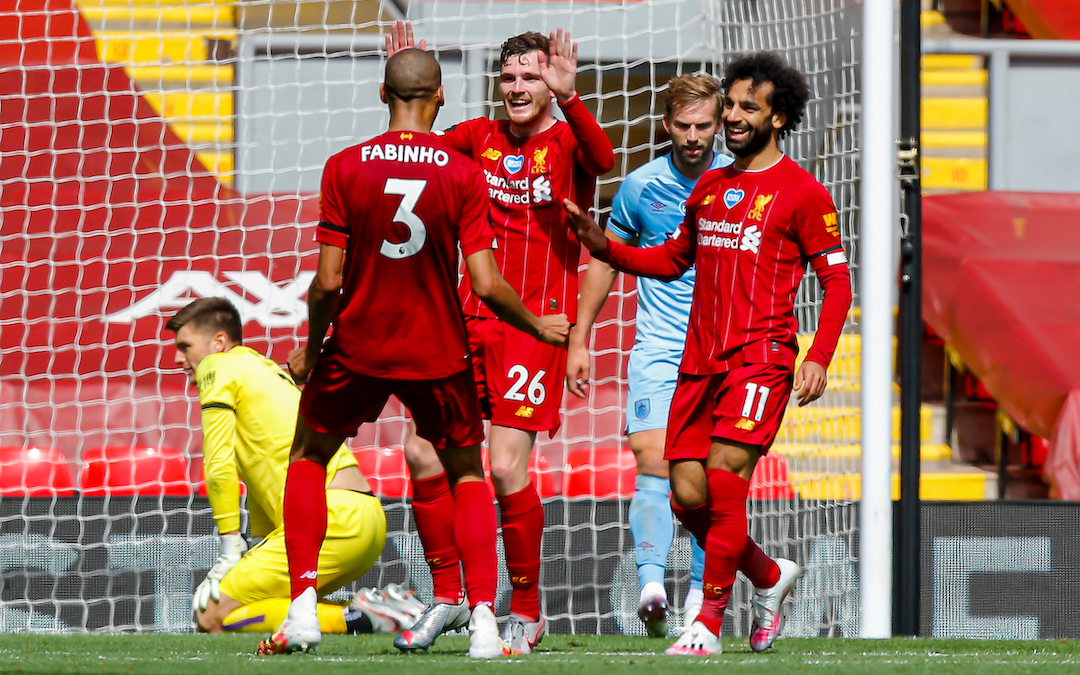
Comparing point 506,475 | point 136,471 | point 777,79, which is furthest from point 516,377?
point 136,471

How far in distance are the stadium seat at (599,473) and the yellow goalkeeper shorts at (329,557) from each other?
1.50 m

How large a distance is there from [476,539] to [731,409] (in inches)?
30.3

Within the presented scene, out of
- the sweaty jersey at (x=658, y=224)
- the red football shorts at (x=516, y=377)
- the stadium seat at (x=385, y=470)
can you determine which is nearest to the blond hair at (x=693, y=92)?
the sweaty jersey at (x=658, y=224)

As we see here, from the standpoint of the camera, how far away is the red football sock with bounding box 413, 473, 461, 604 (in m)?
3.83

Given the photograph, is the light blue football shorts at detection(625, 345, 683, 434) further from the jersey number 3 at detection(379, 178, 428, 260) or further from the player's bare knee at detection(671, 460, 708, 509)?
the jersey number 3 at detection(379, 178, 428, 260)

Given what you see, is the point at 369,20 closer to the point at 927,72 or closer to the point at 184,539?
the point at 184,539

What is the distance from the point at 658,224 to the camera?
4582 mm

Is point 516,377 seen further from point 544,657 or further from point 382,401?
point 544,657

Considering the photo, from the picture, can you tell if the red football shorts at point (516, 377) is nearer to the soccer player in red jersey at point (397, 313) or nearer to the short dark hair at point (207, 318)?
the soccer player in red jersey at point (397, 313)

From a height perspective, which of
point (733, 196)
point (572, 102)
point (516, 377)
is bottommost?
point (516, 377)

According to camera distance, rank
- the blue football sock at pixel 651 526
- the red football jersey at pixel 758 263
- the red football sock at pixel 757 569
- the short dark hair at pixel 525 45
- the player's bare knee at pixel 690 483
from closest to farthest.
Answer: the red football jersey at pixel 758 263
the player's bare knee at pixel 690 483
the red football sock at pixel 757 569
the short dark hair at pixel 525 45
the blue football sock at pixel 651 526

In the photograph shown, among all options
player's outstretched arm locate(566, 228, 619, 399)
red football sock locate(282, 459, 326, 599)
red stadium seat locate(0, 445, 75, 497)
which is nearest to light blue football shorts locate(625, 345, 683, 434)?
player's outstretched arm locate(566, 228, 619, 399)

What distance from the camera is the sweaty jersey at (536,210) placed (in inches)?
153

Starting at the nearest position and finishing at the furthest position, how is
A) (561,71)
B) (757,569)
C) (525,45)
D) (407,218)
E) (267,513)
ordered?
(407,218) < (561,71) < (757,569) < (525,45) < (267,513)
